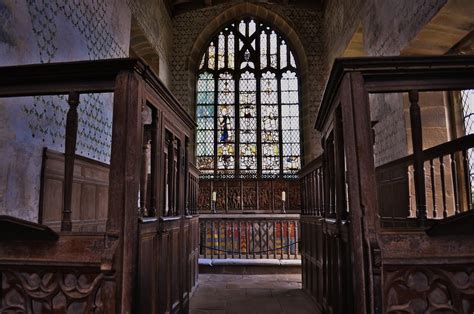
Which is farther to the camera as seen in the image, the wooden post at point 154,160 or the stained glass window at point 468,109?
the stained glass window at point 468,109

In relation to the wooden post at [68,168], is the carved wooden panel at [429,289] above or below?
below

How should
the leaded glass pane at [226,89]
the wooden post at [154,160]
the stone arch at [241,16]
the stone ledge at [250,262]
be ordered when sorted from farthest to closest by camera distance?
the leaded glass pane at [226,89] → the stone arch at [241,16] → the stone ledge at [250,262] → the wooden post at [154,160]

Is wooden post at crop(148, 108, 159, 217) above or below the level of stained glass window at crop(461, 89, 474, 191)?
below

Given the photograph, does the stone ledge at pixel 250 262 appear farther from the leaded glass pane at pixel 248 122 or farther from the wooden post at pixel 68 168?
the wooden post at pixel 68 168

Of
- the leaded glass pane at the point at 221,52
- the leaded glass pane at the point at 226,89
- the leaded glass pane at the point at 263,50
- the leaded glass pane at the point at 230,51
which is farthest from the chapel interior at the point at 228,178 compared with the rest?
the leaded glass pane at the point at 230,51

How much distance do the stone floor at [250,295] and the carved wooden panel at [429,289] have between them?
1738 mm

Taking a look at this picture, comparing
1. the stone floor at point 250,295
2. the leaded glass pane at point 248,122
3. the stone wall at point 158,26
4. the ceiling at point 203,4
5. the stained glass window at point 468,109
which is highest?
the ceiling at point 203,4

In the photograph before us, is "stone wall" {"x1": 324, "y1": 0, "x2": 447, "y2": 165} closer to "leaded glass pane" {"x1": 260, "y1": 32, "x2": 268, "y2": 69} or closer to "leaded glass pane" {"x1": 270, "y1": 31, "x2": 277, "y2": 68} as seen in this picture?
"leaded glass pane" {"x1": 270, "y1": 31, "x2": 277, "y2": 68}

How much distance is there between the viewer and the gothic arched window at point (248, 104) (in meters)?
8.63

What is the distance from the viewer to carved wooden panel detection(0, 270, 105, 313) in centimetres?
175

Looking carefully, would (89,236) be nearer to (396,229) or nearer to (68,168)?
(68,168)

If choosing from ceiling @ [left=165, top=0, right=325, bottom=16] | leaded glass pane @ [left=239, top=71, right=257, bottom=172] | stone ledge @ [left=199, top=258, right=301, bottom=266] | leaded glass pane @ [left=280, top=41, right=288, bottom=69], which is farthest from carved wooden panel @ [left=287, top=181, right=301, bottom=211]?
ceiling @ [left=165, top=0, right=325, bottom=16]

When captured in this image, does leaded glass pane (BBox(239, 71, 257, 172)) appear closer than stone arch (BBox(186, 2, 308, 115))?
Yes

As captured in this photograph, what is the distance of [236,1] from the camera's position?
8789mm
